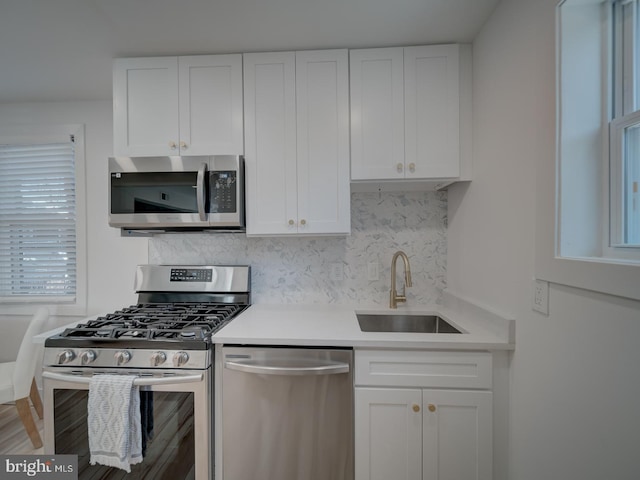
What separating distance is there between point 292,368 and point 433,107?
1.55 metres

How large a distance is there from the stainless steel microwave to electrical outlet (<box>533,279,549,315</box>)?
1.41 m

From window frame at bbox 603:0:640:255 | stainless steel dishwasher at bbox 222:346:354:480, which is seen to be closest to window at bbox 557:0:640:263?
window frame at bbox 603:0:640:255

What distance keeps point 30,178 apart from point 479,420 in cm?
343

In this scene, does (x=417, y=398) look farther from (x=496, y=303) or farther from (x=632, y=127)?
(x=632, y=127)

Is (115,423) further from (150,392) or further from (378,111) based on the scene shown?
(378,111)

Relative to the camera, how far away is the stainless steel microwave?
1.59 meters

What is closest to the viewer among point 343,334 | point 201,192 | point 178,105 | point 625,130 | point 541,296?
point 625,130

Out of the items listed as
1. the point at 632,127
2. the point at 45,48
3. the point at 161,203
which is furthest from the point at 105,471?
the point at 632,127

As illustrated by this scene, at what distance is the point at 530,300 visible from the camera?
3.55 feet

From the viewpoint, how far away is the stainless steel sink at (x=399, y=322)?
5.81ft

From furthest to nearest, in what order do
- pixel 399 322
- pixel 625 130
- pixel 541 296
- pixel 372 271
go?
pixel 372 271 → pixel 399 322 → pixel 541 296 → pixel 625 130

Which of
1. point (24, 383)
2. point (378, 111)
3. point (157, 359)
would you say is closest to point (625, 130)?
point (378, 111)

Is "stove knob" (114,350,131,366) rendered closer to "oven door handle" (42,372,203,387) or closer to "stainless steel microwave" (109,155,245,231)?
"oven door handle" (42,372,203,387)

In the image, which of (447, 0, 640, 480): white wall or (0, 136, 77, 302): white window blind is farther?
(0, 136, 77, 302): white window blind
